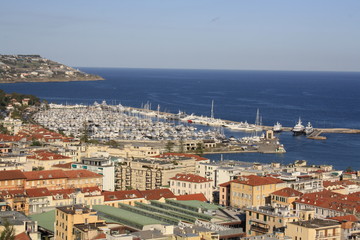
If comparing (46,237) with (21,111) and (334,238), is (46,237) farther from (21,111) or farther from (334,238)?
(21,111)

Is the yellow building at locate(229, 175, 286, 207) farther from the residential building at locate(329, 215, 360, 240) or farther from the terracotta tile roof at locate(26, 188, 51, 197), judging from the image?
the terracotta tile roof at locate(26, 188, 51, 197)

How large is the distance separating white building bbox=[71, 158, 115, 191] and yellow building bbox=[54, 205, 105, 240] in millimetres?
12104

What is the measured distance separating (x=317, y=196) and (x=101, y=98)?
309 ft

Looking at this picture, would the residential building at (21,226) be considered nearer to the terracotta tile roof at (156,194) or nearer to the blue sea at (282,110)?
the terracotta tile roof at (156,194)

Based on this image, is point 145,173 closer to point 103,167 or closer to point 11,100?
point 103,167

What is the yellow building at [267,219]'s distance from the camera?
75.9ft

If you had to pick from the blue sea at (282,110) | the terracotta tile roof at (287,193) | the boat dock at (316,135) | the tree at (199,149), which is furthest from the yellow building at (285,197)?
the boat dock at (316,135)

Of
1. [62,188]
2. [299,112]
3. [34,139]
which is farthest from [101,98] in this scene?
[62,188]

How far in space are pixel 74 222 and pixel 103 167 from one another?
13647mm

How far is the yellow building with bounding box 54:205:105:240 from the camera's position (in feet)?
68.3

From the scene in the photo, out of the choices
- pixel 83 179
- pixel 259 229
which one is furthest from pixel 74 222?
pixel 83 179

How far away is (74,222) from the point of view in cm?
2120

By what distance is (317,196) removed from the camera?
27469 mm

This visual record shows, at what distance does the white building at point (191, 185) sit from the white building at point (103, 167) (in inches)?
147
